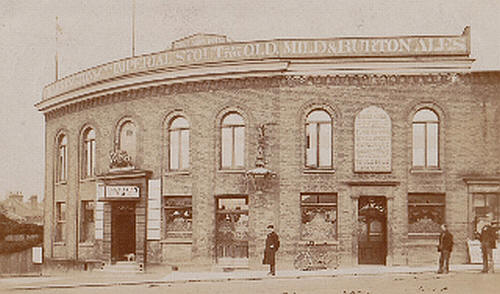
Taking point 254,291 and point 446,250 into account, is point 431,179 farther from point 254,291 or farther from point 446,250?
point 254,291

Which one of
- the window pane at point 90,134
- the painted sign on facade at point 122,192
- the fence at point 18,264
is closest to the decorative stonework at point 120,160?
the painted sign on facade at point 122,192

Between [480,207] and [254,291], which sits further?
[480,207]

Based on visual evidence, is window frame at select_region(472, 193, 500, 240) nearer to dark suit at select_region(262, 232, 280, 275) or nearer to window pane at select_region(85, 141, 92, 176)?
dark suit at select_region(262, 232, 280, 275)

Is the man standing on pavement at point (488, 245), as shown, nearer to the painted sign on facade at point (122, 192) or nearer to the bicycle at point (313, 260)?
the bicycle at point (313, 260)

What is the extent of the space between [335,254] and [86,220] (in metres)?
9.65

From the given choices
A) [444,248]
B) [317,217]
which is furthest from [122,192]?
[444,248]

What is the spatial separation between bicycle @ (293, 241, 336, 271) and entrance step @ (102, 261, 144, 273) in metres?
5.26

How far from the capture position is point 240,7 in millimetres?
17062

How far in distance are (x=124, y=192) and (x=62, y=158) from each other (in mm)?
5207

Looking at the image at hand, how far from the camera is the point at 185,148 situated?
894 inches

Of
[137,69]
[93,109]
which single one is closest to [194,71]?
[137,69]

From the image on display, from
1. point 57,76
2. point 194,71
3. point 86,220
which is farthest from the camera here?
point 86,220

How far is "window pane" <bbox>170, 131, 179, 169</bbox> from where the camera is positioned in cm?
2283

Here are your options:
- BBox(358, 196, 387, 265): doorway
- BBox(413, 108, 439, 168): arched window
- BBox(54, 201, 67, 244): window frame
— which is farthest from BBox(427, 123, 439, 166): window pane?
BBox(54, 201, 67, 244): window frame
